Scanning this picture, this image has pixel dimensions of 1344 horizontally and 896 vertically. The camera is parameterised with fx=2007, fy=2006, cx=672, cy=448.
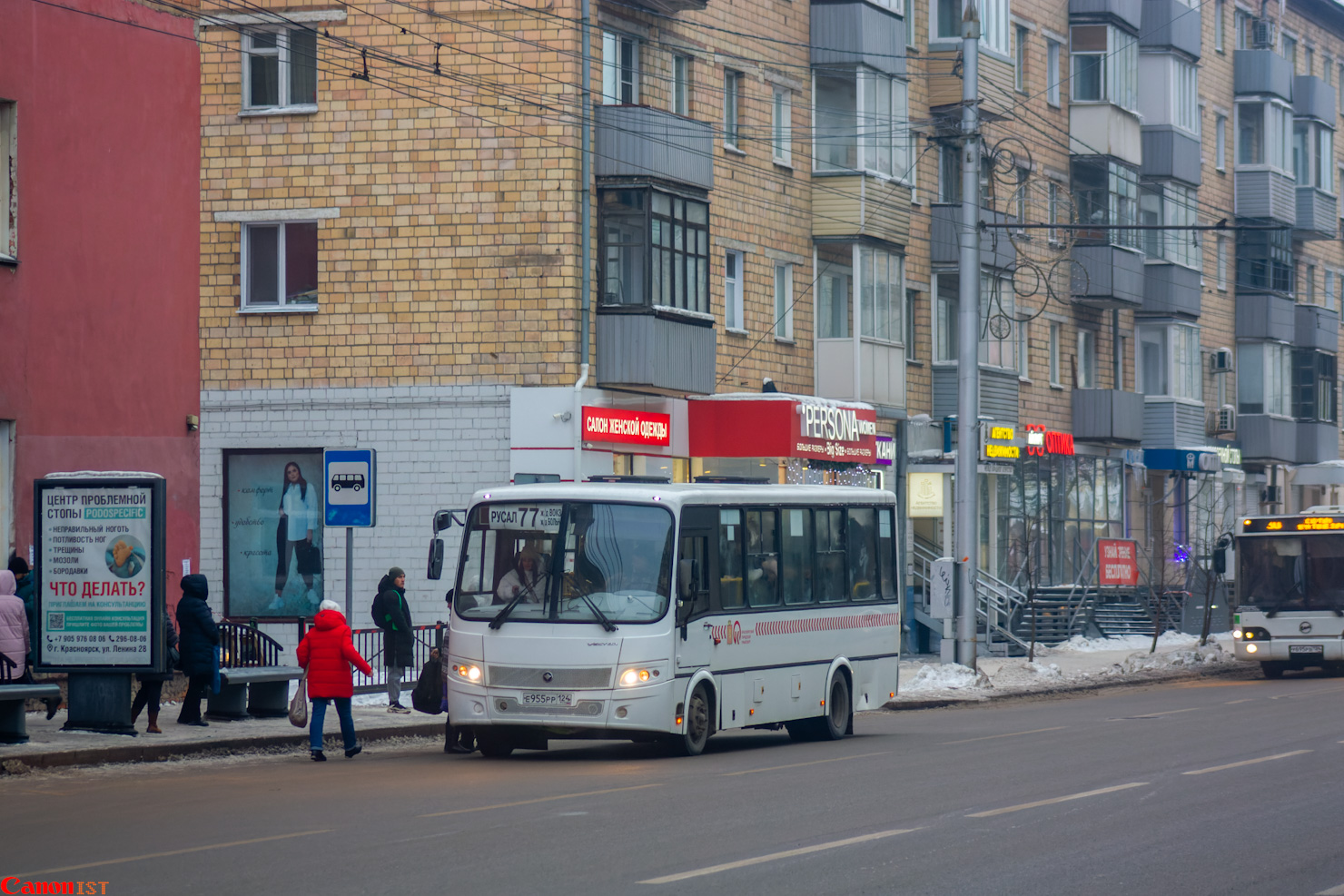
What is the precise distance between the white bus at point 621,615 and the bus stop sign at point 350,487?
108 cm

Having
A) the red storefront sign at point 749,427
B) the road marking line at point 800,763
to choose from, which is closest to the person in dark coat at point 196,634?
the road marking line at point 800,763

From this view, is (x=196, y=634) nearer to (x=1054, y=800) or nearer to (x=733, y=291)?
(x=1054, y=800)

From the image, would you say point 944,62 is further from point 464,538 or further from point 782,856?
point 782,856

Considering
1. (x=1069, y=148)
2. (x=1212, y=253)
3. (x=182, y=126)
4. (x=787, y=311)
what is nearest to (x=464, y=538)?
(x=182, y=126)

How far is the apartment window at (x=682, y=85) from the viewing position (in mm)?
33438

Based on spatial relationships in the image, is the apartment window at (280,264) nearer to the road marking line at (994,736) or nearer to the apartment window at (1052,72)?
the road marking line at (994,736)

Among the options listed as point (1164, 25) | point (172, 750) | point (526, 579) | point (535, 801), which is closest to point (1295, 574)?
point (1164, 25)

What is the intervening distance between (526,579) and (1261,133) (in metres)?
43.0

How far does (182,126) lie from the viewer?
24188mm

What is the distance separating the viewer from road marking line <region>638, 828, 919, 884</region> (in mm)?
10352

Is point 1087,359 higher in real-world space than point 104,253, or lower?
higher

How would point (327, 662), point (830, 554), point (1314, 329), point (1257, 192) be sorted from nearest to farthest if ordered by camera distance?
point (327, 662)
point (830, 554)
point (1257, 192)
point (1314, 329)

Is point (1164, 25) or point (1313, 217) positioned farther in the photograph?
point (1313, 217)

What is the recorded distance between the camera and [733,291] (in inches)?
1375
